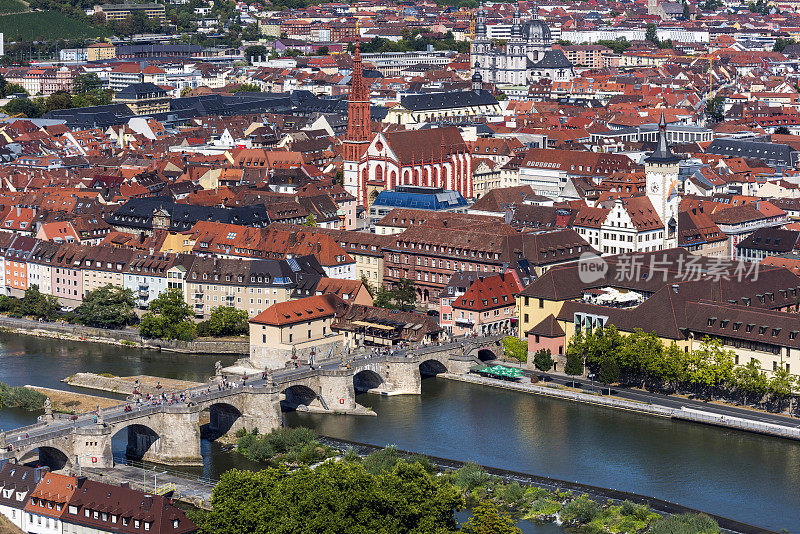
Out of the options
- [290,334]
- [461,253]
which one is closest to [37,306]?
[290,334]

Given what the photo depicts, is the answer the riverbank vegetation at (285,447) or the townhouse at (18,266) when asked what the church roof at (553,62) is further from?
the riverbank vegetation at (285,447)

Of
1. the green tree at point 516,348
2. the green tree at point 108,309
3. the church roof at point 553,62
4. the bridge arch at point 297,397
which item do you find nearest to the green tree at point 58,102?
the church roof at point 553,62

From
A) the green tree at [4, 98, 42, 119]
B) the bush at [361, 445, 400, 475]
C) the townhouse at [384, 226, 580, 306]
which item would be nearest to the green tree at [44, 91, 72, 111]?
the green tree at [4, 98, 42, 119]

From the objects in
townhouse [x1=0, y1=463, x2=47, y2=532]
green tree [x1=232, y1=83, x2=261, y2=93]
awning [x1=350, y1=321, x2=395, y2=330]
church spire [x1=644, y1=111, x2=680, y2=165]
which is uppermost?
church spire [x1=644, y1=111, x2=680, y2=165]

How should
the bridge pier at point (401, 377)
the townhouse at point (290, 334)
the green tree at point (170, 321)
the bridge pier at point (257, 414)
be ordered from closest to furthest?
1. the bridge pier at point (257, 414)
2. the bridge pier at point (401, 377)
3. the townhouse at point (290, 334)
4. the green tree at point (170, 321)

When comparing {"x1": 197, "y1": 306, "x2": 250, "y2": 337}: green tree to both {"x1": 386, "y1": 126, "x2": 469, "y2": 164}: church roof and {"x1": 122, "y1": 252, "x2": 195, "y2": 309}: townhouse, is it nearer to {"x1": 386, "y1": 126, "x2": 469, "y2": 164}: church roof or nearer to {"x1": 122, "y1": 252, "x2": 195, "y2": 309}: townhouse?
{"x1": 122, "y1": 252, "x2": 195, "y2": 309}: townhouse

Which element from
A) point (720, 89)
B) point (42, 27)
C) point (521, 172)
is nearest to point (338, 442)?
point (521, 172)
